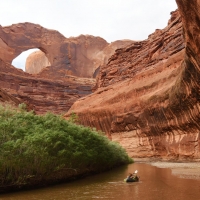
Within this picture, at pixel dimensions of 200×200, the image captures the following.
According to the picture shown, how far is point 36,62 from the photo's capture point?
87.9 metres

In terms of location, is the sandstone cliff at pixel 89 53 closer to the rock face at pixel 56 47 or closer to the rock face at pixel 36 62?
the rock face at pixel 56 47

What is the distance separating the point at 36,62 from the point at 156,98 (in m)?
69.2

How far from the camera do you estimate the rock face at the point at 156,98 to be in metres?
16.2

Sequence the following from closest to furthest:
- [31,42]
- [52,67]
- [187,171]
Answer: [187,171]
[52,67]
[31,42]

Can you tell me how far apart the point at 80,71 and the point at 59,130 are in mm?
59989

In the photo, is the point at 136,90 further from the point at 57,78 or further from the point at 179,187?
the point at 57,78

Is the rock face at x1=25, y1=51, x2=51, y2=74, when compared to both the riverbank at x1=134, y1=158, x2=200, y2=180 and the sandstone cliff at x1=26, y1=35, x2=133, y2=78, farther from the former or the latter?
the riverbank at x1=134, y1=158, x2=200, y2=180

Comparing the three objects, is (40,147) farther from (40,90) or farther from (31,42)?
(31,42)

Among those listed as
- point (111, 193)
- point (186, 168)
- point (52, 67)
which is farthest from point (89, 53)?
point (111, 193)

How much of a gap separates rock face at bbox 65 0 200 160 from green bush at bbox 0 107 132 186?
21.3ft

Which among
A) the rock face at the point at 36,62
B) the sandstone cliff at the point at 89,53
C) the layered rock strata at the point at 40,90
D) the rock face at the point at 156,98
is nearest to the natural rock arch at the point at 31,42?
the sandstone cliff at the point at 89,53

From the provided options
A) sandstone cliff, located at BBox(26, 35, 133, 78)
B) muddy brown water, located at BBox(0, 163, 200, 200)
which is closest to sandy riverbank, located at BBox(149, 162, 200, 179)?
muddy brown water, located at BBox(0, 163, 200, 200)

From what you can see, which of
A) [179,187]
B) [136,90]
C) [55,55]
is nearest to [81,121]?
[136,90]

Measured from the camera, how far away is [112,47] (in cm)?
7369
